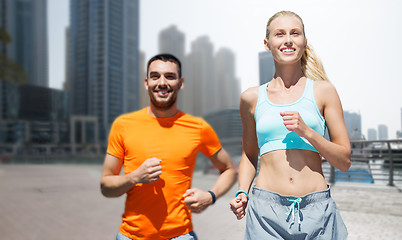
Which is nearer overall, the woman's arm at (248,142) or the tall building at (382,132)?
the woman's arm at (248,142)

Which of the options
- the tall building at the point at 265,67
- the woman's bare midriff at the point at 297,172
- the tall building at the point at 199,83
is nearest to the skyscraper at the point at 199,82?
the tall building at the point at 199,83

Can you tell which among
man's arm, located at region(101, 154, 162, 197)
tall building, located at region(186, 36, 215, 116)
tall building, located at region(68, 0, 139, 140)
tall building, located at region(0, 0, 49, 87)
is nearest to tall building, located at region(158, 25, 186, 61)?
tall building, located at region(186, 36, 215, 116)

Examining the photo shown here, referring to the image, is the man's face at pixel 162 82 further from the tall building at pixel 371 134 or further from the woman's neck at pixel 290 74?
the tall building at pixel 371 134

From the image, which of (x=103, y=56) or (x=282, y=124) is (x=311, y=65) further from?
(x=103, y=56)

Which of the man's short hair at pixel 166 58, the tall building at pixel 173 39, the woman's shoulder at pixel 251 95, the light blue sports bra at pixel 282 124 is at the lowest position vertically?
the light blue sports bra at pixel 282 124

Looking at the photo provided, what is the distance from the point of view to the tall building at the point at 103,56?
5166 cm

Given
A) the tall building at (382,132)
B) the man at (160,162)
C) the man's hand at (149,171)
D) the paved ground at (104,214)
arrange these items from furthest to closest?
the paved ground at (104,214)
the tall building at (382,132)
the man at (160,162)
the man's hand at (149,171)

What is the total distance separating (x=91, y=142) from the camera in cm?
6000

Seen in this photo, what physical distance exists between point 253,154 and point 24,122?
4546 centimetres

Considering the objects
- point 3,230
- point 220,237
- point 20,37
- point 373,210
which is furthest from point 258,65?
point 20,37

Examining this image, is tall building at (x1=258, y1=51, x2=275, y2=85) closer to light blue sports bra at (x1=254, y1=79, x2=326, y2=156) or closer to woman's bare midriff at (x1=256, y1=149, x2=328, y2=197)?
light blue sports bra at (x1=254, y1=79, x2=326, y2=156)

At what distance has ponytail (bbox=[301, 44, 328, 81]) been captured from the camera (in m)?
1.51

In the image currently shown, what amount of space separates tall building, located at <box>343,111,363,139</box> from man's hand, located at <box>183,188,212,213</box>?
1278mm

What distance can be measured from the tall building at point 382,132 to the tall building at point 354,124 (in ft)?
0.46
